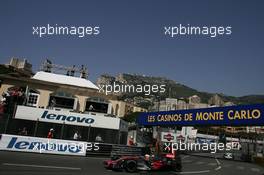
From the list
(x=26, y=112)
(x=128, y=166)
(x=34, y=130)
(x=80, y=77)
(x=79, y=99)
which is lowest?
(x=128, y=166)

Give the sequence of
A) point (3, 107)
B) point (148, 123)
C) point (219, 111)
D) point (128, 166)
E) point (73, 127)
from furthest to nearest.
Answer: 1. point (148, 123)
2. point (219, 111)
3. point (73, 127)
4. point (3, 107)
5. point (128, 166)

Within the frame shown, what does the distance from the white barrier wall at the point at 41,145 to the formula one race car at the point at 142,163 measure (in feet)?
23.1

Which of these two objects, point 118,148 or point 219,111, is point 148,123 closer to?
point 219,111

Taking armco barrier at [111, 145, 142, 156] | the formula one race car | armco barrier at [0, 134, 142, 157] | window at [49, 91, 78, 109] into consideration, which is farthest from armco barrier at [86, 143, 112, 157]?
window at [49, 91, 78, 109]

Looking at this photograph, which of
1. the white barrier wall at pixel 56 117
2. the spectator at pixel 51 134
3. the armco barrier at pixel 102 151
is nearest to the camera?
the spectator at pixel 51 134

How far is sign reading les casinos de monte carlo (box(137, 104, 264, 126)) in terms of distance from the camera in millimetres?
24062

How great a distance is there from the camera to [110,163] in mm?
14305

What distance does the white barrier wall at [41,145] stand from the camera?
19.1 m

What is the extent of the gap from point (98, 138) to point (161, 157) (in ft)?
31.1

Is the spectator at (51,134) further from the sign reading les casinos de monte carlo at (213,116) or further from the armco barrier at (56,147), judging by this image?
the sign reading les casinos de monte carlo at (213,116)

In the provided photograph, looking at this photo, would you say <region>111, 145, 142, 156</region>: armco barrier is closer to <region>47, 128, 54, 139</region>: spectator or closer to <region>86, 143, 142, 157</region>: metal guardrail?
<region>86, 143, 142, 157</region>: metal guardrail

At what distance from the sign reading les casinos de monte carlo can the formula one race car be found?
1117 cm

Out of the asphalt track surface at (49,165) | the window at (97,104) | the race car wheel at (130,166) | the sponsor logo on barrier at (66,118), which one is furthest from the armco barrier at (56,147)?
the window at (97,104)

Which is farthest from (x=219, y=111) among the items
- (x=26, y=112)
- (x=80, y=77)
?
(x=80, y=77)
